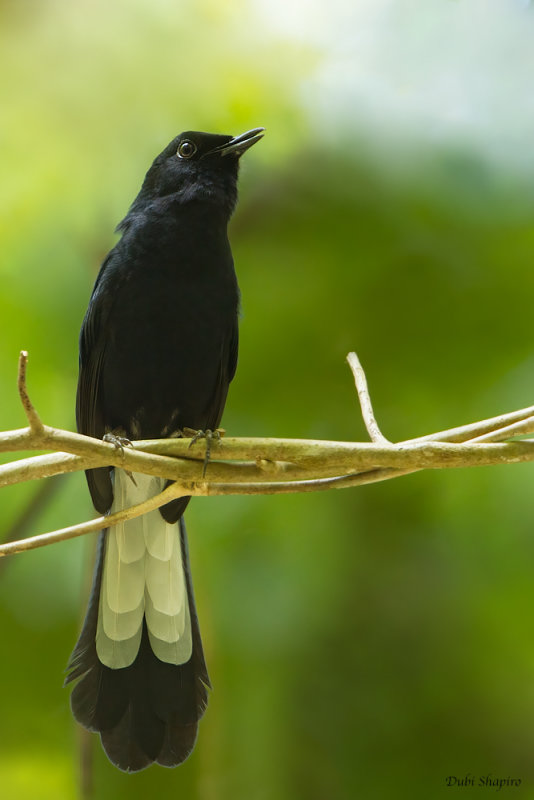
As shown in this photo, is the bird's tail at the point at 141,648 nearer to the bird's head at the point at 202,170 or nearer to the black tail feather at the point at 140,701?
the black tail feather at the point at 140,701

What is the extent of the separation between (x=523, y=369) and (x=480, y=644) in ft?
2.41

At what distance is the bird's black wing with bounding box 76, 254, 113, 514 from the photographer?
72.9 inches

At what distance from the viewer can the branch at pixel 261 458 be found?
106cm

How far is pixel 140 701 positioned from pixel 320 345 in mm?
1041

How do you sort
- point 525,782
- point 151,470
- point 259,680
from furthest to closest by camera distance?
point 259,680
point 525,782
point 151,470

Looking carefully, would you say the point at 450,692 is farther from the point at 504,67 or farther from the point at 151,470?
the point at 504,67

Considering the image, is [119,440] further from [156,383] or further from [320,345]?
[320,345]

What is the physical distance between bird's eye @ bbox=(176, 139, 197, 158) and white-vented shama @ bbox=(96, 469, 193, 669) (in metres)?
0.81

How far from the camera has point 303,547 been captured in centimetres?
214

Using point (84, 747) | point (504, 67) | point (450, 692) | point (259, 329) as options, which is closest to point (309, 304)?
point (259, 329)

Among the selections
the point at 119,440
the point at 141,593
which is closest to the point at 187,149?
the point at 119,440

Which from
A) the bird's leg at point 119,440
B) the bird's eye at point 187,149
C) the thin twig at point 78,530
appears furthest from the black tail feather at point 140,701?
the bird's eye at point 187,149

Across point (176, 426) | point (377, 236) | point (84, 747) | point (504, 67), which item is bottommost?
point (84, 747)

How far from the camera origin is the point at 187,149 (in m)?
1.99
